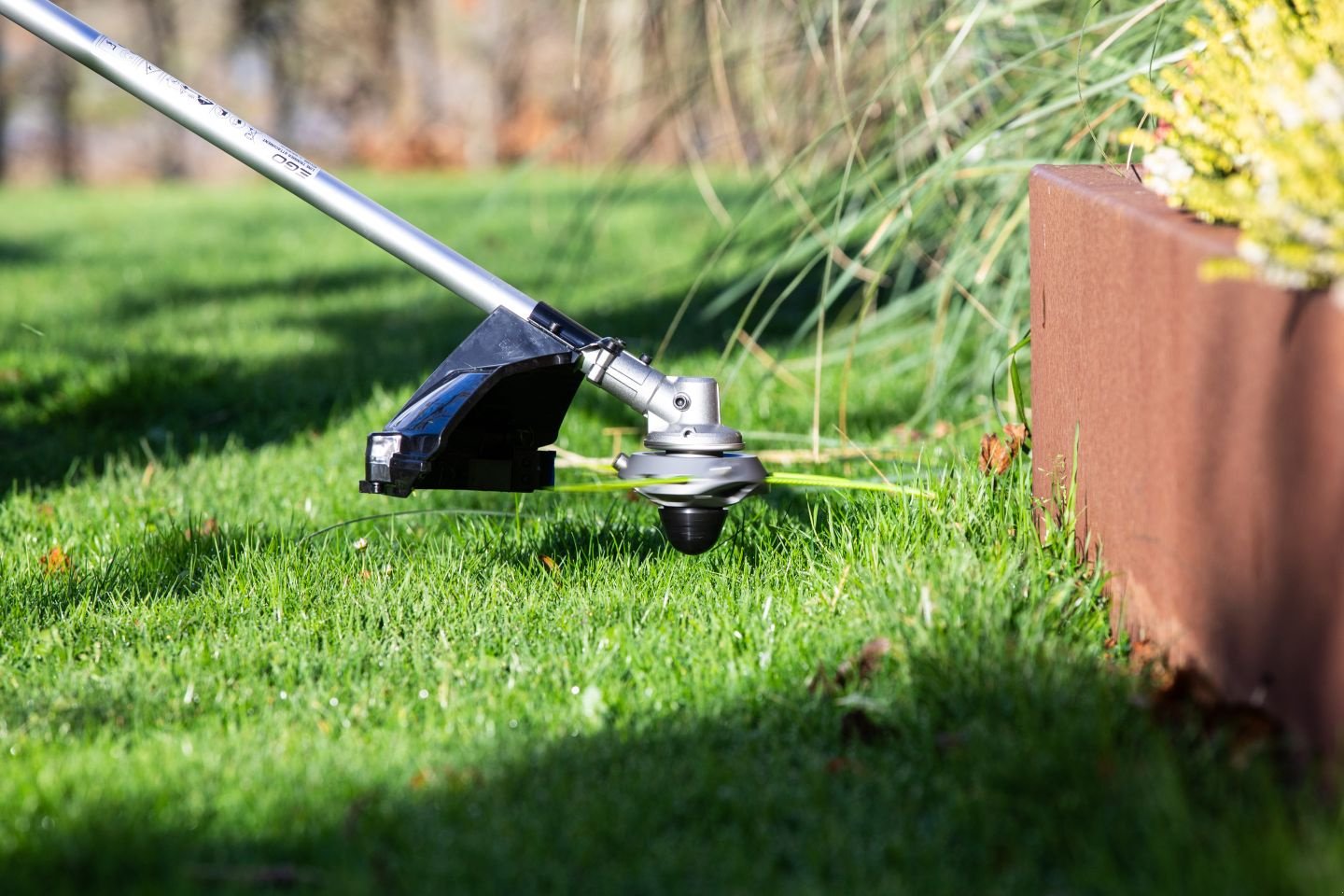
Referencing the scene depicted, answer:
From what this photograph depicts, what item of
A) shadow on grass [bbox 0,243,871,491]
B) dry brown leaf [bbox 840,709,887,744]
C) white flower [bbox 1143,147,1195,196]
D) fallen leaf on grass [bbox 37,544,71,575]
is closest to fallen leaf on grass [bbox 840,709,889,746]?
dry brown leaf [bbox 840,709,887,744]

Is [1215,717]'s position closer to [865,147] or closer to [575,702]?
[575,702]

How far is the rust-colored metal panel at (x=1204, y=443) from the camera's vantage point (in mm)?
1302

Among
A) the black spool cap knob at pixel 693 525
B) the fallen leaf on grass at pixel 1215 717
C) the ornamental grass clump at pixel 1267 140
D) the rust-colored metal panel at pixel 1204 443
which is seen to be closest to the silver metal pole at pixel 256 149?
the black spool cap knob at pixel 693 525

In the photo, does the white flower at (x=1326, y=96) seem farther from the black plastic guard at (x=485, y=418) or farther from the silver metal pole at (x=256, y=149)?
the silver metal pole at (x=256, y=149)

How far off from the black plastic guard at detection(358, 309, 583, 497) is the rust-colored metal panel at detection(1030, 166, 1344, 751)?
2.48 feet

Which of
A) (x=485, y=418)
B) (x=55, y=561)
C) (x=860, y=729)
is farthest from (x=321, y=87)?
(x=860, y=729)

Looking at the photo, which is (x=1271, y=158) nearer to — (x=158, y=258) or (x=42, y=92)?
(x=158, y=258)

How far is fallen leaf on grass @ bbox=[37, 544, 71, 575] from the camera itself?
226cm

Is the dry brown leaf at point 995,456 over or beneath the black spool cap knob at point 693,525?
over

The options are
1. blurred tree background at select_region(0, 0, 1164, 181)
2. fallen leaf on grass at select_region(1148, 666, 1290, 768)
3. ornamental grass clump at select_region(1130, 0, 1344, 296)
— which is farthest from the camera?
blurred tree background at select_region(0, 0, 1164, 181)

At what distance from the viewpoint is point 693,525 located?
76.6 inches

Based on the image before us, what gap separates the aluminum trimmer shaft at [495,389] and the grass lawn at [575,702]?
0.73ft

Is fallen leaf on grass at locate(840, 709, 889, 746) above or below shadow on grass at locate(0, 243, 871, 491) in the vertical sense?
below

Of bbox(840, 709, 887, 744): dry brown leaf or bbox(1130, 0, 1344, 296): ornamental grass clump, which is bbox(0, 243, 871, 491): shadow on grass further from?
bbox(1130, 0, 1344, 296): ornamental grass clump
